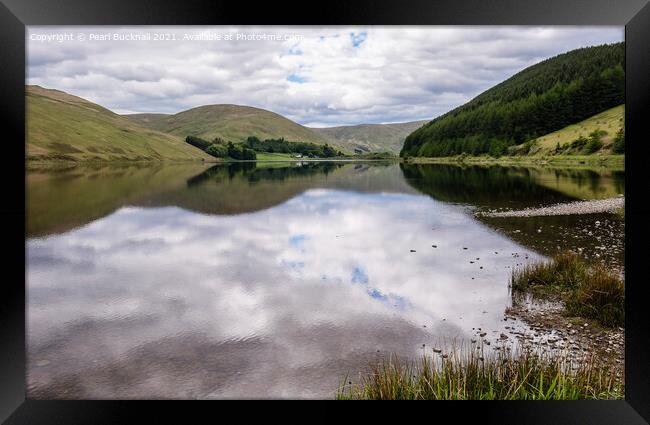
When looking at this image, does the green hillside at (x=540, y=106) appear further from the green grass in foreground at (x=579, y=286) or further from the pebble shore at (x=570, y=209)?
the green grass in foreground at (x=579, y=286)

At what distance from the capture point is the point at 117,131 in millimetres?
132375

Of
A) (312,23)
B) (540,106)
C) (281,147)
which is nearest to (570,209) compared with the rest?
(312,23)

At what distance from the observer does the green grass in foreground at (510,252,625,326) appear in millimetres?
9156

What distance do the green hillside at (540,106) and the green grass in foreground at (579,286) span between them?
94.7m

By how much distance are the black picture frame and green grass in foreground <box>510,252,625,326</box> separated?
4.67m

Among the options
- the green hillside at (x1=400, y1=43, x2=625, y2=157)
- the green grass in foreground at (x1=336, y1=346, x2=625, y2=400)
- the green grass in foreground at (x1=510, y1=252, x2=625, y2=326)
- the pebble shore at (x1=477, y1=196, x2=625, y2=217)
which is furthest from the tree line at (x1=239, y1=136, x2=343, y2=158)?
the green grass in foreground at (x1=336, y1=346, x2=625, y2=400)

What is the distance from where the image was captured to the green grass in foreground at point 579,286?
9156mm

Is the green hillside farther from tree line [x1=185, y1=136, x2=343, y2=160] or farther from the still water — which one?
the still water

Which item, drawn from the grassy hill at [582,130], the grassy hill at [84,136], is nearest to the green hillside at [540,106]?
the grassy hill at [582,130]

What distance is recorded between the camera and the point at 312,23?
489 cm

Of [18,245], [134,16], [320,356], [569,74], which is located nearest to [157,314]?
[320,356]

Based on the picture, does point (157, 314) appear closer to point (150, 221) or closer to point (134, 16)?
point (134, 16)

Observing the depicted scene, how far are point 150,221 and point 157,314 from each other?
1924cm

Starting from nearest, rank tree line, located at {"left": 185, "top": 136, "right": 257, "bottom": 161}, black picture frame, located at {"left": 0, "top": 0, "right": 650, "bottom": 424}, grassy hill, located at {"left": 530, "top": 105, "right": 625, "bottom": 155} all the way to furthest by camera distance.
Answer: black picture frame, located at {"left": 0, "top": 0, "right": 650, "bottom": 424} → grassy hill, located at {"left": 530, "top": 105, "right": 625, "bottom": 155} → tree line, located at {"left": 185, "top": 136, "right": 257, "bottom": 161}
